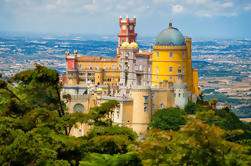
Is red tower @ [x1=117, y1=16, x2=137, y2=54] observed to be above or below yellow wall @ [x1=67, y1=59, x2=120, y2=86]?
above

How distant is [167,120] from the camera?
65250 mm

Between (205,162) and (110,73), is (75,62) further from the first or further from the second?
(205,162)

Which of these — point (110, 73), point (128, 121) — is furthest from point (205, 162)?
point (110, 73)

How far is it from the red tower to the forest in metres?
66.1

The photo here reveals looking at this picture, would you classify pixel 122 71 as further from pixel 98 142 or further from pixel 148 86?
pixel 98 142

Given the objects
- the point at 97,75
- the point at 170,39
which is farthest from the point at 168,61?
the point at 97,75

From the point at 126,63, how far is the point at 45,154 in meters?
60.1

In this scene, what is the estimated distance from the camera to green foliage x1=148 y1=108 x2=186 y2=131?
64.9m

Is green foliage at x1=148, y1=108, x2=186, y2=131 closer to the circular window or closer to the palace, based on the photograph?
the palace

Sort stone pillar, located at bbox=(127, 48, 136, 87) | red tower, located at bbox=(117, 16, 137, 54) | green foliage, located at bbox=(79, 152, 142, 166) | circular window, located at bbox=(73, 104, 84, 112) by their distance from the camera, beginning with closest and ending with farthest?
green foliage, located at bbox=(79, 152, 142, 166) < circular window, located at bbox=(73, 104, 84, 112) < stone pillar, located at bbox=(127, 48, 136, 87) < red tower, located at bbox=(117, 16, 137, 54)

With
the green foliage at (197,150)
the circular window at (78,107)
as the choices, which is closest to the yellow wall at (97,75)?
the circular window at (78,107)

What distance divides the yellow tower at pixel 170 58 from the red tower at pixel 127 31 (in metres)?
34.8

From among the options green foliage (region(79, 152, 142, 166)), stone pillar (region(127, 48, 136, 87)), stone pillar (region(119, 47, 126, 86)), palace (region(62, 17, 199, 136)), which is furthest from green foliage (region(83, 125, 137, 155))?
stone pillar (region(119, 47, 126, 86))

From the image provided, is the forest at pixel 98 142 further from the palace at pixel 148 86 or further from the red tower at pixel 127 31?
the red tower at pixel 127 31
